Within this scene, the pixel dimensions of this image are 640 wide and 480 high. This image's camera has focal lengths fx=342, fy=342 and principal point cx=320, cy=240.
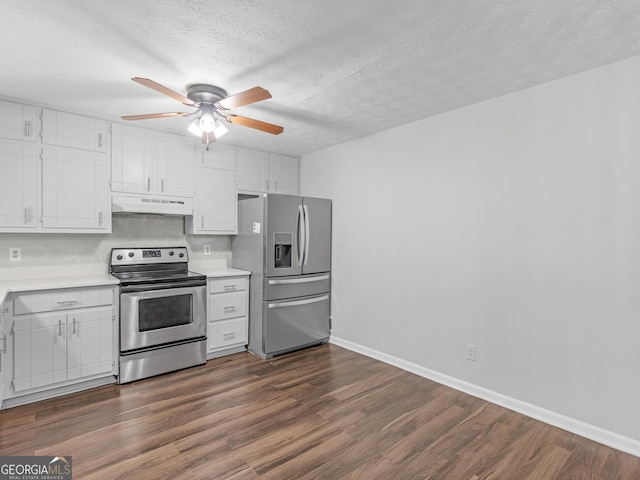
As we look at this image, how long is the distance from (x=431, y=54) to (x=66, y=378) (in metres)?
3.65

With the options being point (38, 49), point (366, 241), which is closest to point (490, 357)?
point (366, 241)

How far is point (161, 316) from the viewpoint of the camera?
3.26 meters

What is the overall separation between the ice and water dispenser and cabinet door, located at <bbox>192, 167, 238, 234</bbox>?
0.67 metres

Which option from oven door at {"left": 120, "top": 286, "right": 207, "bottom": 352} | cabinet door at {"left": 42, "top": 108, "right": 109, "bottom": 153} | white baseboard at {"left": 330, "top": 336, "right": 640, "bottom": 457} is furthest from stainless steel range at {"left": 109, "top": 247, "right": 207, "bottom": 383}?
white baseboard at {"left": 330, "top": 336, "right": 640, "bottom": 457}

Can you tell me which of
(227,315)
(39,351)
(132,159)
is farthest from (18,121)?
(227,315)

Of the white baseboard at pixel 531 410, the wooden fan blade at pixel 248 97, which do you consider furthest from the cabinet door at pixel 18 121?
the white baseboard at pixel 531 410

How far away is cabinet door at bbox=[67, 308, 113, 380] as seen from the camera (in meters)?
2.82

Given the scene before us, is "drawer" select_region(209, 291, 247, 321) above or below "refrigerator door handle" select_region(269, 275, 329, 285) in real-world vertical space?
below

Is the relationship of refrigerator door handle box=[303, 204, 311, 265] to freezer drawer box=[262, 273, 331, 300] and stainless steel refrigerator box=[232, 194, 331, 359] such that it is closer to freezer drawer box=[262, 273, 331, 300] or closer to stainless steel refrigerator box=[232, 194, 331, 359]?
stainless steel refrigerator box=[232, 194, 331, 359]

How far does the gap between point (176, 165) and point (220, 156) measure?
529 mm

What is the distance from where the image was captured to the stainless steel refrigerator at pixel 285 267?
373 centimetres

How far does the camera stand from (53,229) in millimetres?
3000

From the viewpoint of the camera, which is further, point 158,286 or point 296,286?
point 296,286

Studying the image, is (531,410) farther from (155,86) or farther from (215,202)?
(215,202)
